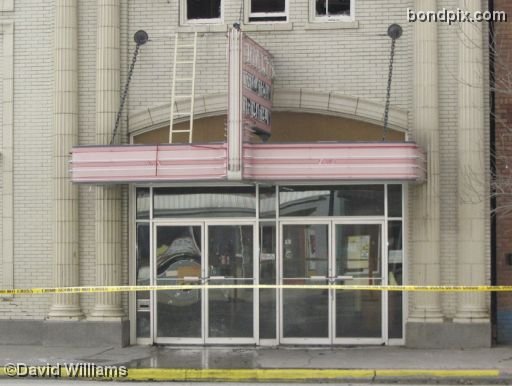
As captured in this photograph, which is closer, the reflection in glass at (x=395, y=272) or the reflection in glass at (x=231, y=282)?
the reflection in glass at (x=395, y=272)

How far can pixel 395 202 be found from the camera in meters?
15.9

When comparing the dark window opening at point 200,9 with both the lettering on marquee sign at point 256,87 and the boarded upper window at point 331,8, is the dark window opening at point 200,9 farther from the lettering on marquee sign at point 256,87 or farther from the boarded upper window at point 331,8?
the boarded upper window at point 331,8

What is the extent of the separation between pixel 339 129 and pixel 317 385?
489 centimetres

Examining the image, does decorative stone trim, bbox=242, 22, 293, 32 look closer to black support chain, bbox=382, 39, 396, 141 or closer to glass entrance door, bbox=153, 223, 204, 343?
black support chain, bbox=382, 39, 396, 141

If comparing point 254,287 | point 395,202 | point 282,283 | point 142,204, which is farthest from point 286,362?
point 142,204

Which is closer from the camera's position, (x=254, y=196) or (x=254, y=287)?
(x=254, y=287)

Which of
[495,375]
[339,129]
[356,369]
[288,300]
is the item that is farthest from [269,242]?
[495,375]

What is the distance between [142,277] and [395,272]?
443 cm

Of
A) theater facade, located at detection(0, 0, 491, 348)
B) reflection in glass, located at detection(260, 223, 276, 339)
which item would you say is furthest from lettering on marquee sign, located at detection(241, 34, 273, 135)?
reflection in glass, located at detection(260, 223, 276, 339)

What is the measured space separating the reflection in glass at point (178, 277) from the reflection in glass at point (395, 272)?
3.31 metres

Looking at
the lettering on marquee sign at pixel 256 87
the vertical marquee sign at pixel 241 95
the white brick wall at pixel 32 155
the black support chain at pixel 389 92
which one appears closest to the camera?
the vertical marquee sign at pixel 241 95

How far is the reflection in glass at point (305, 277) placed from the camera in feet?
52.9

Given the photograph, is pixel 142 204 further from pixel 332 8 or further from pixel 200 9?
pixel 332 8

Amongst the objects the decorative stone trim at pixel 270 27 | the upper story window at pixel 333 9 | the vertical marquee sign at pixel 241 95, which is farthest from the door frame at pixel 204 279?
the upper story window at pixel 333 9
